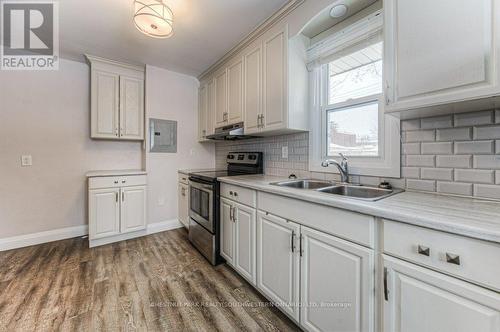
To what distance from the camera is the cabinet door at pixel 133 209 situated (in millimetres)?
2895

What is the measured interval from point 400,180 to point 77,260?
10.6 ft

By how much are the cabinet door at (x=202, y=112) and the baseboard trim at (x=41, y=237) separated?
7.30 feet

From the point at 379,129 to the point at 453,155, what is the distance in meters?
0.48

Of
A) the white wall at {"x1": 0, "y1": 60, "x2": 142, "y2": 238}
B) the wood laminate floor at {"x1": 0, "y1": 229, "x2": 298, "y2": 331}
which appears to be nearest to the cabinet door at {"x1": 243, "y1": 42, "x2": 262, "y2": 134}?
the wood laminate floor at {"x1": 0, "y1": 229, "x2": 298, "y2": 331}

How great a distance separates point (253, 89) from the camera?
7.84ft

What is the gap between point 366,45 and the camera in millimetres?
1668

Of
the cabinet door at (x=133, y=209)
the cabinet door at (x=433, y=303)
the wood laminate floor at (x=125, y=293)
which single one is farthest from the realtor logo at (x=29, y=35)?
the cabinet door at (x=433, y=303)

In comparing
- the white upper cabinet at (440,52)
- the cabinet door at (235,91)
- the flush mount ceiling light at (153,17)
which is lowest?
the white upper cabinet at (440,52)

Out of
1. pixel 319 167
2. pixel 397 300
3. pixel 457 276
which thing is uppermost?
pixel 319 167

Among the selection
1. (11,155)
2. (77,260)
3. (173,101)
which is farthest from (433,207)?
(11,155)

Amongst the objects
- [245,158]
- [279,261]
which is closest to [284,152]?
[245,158]

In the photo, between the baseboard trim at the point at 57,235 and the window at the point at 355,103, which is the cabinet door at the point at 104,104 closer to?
the baseboard trim at the point at 57,235

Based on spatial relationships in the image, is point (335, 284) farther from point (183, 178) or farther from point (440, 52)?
point (183, 178)

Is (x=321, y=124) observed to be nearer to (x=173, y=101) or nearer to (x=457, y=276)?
(x=457, y=276)
